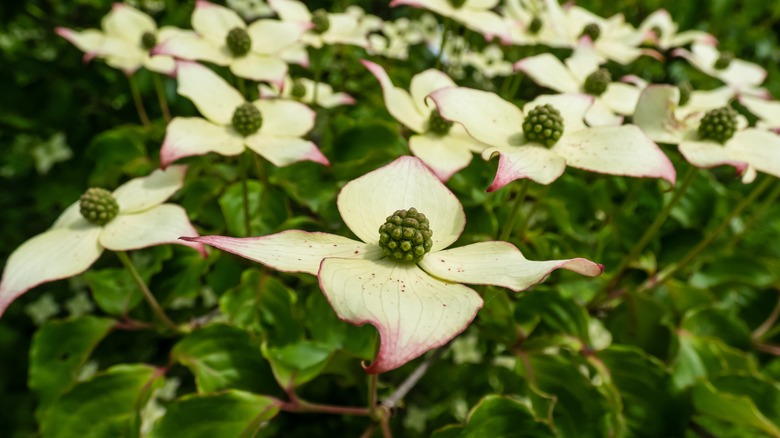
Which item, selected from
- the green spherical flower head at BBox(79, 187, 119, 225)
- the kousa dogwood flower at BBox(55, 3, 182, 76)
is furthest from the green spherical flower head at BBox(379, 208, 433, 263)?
the kousa dogwood flower at BBox(55, 3, 182, 76)

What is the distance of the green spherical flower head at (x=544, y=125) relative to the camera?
27.2 inches

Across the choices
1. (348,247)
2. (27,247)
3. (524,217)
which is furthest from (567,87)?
(27,247)

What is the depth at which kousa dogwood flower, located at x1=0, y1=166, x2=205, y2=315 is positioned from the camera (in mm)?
647

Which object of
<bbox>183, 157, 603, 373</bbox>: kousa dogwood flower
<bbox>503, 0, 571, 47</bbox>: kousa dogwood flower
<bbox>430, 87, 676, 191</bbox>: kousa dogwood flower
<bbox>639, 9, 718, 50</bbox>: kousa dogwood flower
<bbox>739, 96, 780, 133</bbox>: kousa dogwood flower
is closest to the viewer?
<bbox>183, 157, 603, 373</bbox>: kousa dogwood flower

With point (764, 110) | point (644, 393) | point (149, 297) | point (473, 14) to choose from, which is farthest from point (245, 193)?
point (764, 110)

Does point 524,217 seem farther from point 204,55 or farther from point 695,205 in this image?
point 204,55

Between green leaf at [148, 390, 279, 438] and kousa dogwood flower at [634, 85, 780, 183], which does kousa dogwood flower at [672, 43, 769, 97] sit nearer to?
kousa dogwood flower at [634, 85, 780, 183]

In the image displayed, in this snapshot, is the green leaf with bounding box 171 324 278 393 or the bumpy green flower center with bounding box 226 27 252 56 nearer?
the green leaf with bounding box 171 324 278 393

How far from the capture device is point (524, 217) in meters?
0.93

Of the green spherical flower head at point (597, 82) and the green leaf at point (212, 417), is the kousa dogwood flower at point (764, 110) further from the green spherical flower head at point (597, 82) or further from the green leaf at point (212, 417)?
the green leaf at point (212, 417)

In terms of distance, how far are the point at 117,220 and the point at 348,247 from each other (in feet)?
1.12

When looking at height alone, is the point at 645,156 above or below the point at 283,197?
above

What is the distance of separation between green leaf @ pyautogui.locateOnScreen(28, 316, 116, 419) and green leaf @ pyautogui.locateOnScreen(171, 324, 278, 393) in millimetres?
179

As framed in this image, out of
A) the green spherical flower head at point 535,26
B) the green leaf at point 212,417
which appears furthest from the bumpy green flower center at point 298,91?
the green leaf at point 212,417
